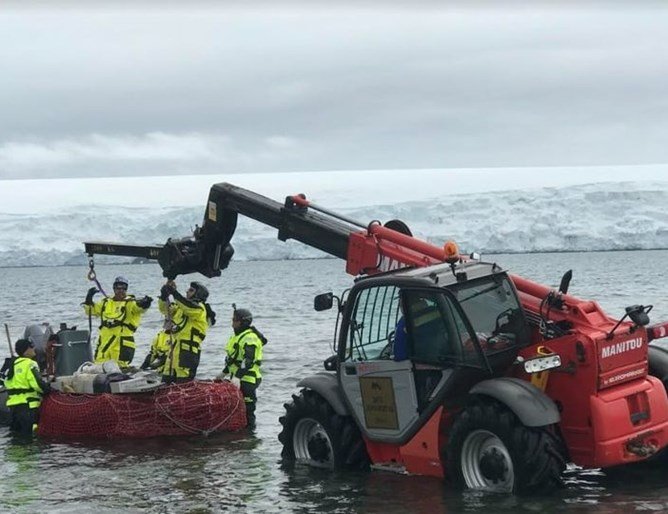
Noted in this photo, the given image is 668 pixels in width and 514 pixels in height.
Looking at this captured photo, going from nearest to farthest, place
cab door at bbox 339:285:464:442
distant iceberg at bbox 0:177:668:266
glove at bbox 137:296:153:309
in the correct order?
cab door at bbox 339:285:464:442 → glove at bbox 137:296:153:309 → distant iceberg at bbox 0:177:668:266

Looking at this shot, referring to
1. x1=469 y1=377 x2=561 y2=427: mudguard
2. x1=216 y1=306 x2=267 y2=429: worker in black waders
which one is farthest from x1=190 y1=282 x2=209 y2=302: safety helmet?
x1=469 y1=377 x2=561 y2=427: mudguard

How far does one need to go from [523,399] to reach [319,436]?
2842 mm

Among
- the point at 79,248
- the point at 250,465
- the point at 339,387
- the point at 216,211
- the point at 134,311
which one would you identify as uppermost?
the point at 79,248

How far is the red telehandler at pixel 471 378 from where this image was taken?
9617 millimetres

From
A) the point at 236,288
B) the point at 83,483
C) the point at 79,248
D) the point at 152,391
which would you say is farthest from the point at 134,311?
the point at 79,248

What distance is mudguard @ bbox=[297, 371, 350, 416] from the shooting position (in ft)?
37.0

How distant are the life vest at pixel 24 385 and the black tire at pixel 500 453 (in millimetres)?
6829

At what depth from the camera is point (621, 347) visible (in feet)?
32.2

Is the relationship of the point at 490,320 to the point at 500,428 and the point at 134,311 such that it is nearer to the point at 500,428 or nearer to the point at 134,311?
the point at 500,428

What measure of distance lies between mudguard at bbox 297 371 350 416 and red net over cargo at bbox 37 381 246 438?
296cm

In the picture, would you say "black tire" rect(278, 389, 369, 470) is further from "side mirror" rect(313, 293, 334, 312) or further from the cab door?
"side mirror" rect(313, 293, 334, 312)

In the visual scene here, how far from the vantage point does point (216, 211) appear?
13.0 metres

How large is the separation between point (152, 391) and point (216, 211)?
113 inches

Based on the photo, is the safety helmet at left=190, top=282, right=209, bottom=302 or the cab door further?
the safety helmet at left=190, top=282, right=209, bottom=302
